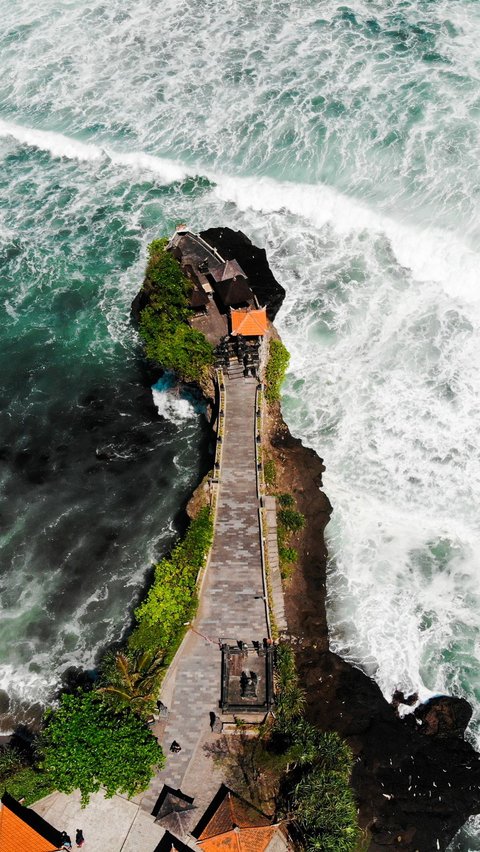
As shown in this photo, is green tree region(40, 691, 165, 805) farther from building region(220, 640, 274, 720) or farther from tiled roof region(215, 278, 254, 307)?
tiled roof region(215, 278, 254, 307)

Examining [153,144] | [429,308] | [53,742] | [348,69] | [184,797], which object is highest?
[348,69]

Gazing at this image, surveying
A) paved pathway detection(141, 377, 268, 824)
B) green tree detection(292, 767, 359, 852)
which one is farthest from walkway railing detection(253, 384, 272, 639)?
green tree detection(292, 767, 359, 852)

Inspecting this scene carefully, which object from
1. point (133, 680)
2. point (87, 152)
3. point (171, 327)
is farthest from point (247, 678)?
point (87, 152)

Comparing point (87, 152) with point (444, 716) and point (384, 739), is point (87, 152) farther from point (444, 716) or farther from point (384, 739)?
point (444, 716)

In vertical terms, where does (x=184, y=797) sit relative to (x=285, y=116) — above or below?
below

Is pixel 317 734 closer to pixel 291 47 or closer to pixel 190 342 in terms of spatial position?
pixel 190 342

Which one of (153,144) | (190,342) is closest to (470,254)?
(190,342)
